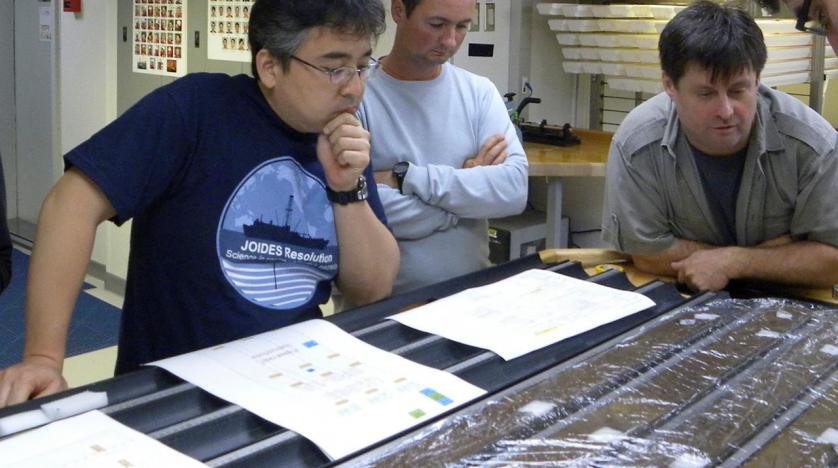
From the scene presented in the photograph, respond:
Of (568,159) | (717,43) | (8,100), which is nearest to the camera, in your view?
(717,43)

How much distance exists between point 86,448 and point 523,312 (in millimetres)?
700

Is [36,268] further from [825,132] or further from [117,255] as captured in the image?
[117,255]

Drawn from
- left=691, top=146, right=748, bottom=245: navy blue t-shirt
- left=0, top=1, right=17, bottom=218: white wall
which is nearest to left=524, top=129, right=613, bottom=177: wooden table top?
left=691, top=146, right=748, bottom=245: navy blue t-shirt

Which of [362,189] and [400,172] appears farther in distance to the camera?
[400,172]

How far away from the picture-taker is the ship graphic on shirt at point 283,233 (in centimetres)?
141

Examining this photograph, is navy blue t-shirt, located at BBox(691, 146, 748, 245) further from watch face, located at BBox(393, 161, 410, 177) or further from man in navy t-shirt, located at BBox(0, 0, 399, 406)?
man in navy t-shirt, located at BBox(0, 0, 399, 406)

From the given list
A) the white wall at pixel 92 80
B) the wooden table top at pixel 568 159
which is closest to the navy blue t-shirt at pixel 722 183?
the wooden table top at pixel 568 159

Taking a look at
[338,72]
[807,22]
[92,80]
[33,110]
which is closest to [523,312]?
[338,72]

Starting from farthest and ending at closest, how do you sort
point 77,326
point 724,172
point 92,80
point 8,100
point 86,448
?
point 8,100 < point 92,80 < point 77,326 < point 724,172 < point 86,448

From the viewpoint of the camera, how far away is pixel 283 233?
1.43 m

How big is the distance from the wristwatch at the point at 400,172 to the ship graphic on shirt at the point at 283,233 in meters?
Answer: 0.40

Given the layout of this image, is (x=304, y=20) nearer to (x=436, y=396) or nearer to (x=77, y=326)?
(x=436, y=396)

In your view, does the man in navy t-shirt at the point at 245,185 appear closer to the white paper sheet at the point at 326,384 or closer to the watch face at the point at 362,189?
the watch face at the point at 362,189

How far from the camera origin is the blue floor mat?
3.90 m
